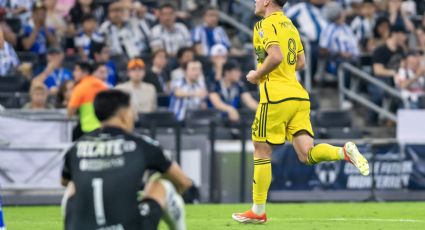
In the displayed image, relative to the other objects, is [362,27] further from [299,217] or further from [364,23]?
[299,217]

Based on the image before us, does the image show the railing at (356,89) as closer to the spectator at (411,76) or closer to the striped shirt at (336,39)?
the spectator at (411,76)

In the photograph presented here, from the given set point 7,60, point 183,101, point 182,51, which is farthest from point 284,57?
point 7,60

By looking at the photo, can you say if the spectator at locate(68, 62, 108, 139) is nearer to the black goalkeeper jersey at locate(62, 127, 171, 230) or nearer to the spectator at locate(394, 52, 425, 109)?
the black goalkeeper jersey at locate(62, 127, 171, 230)

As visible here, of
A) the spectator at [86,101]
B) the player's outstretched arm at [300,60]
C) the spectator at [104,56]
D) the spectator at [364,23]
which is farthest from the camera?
the spectator at [364,23]

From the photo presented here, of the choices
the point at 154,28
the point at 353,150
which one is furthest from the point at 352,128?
the point at 353,150

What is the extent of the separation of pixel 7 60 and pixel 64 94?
5.04ft

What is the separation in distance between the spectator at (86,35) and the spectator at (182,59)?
1.69 metres

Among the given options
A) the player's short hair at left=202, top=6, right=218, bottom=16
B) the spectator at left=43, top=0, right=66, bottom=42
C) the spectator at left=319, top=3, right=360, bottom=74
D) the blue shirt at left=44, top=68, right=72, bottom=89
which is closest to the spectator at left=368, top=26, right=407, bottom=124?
the spectator at left=319, top=3, right=360, bottom=74

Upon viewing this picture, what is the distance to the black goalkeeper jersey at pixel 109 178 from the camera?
7.50 m

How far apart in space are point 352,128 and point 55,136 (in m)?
5.24

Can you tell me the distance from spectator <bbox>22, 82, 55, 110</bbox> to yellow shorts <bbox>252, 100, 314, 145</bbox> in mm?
7358

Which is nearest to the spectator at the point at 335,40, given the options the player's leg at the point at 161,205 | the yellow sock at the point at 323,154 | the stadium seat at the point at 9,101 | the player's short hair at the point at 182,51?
the player's short hair at the point at 182,51

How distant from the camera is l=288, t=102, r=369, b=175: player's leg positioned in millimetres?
12062

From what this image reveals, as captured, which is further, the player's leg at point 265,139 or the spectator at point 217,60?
the spectator at point 217,60
